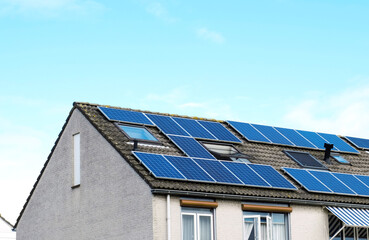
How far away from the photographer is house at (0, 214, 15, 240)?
5322cm

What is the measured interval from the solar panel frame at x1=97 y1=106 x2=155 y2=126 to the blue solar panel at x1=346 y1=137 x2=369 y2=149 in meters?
14.3

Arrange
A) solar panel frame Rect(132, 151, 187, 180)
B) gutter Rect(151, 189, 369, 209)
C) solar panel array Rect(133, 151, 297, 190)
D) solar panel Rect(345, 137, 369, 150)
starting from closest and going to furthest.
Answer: gutter Rect(151, 189, 369, 209) → solar panel frame Rect(132, 151, 187, 180) → solar panel array Rect(133, 151, 297, 190) → solar panel Rect(345, 137, 369, 150)

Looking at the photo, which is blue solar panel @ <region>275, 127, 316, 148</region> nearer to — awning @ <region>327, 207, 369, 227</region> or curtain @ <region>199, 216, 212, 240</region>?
awning @ <region>327, 207, 369, 227</region>

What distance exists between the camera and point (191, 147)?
1303 inches

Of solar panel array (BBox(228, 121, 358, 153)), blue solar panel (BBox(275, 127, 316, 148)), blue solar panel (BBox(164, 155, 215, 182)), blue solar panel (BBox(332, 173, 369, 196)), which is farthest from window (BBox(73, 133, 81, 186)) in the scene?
blue solar panel (BBox(332, 173, 369, 196))

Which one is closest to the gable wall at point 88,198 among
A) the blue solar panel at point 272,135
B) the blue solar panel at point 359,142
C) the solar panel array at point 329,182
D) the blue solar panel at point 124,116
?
the blue solar panel at point 124,116

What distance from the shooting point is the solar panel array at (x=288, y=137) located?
3844 centimetres

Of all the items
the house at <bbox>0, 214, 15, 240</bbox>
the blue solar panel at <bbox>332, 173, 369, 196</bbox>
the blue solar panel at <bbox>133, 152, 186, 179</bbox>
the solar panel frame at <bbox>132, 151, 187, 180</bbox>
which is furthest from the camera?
the house at <bbox>0, 214, 15, 240</bbox>

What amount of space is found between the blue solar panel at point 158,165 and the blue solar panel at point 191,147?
2157 mm

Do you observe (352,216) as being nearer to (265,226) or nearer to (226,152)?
(265,226)

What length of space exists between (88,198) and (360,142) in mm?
18801

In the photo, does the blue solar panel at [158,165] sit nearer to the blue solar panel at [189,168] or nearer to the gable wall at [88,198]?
the blue solar panel at [189,168]

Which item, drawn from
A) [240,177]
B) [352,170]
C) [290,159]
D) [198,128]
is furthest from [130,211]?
[352,170]

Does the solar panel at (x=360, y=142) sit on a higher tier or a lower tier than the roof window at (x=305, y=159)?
higher
